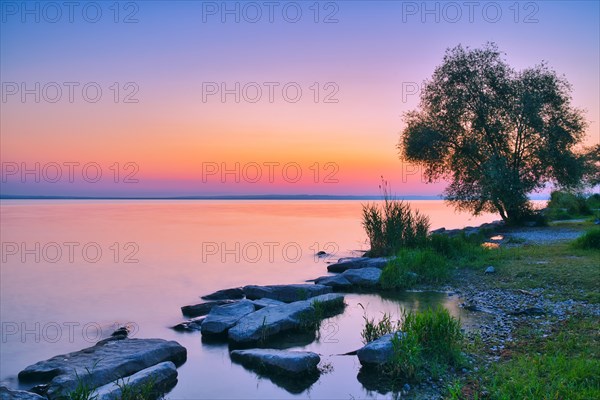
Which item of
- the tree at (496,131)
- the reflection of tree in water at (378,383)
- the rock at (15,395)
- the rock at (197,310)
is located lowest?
the reflection of tree in water at (378,383)

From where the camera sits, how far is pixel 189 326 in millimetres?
9938

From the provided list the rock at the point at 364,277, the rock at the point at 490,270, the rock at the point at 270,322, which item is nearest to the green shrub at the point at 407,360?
the rock at the point at 270,322

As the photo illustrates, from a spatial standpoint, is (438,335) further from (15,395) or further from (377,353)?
(15,395)

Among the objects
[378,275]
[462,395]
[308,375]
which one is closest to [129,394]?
[308,375]

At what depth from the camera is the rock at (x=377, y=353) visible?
671cm

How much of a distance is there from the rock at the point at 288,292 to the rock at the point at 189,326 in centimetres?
233

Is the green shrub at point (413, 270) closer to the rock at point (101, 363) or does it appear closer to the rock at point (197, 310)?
the rock at point (197, 310)

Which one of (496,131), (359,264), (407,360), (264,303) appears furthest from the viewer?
(496,131)

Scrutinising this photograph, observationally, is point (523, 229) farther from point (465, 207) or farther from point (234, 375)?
point (234, 375)

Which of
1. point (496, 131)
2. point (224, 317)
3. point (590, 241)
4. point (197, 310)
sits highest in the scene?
point (496, 131)

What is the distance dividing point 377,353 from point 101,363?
166 inches

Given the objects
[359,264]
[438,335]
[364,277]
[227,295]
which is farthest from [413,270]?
[438,335]

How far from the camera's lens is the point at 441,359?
21.4ft

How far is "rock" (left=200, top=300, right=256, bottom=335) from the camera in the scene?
9102 millimetres
